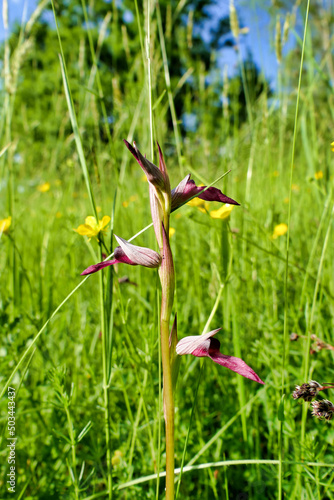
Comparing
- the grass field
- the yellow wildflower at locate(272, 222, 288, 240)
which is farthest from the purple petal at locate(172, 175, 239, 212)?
the yellow wildflower at locate(272, 222, 288, 240)

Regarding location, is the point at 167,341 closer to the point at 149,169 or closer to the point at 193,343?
the point at 193,343

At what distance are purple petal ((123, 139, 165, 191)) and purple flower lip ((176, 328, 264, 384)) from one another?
0.54 feet

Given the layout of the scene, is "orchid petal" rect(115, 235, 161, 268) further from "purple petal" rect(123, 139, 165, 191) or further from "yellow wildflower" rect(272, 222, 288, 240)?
"yellow wildflower" rect(272, 222, 288, 240)

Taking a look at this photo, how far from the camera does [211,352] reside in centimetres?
38

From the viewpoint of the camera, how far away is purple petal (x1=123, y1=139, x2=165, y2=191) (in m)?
0.37

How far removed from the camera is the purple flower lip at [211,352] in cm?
35

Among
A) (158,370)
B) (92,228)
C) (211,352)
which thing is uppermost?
(92,228)

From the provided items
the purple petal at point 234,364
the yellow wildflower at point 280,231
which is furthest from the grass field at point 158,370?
the purple petal at point 234,364

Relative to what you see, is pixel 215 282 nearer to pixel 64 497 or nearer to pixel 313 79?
pixel 64 497

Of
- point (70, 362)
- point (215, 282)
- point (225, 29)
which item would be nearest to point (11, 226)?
point (70, 362)

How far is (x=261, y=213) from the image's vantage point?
155 cm

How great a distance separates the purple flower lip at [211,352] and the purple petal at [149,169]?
16cm

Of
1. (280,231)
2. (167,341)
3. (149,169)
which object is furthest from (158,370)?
(280,231)

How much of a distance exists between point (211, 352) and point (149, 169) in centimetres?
20
